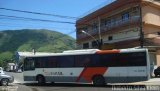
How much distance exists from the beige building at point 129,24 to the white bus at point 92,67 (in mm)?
13296

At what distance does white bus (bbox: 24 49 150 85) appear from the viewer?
2372 cm

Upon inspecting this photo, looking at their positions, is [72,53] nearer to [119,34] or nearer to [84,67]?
[84,67]

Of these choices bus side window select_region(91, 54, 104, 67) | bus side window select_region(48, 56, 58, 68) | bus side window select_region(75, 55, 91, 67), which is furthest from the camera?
bus side window select_region(48, 56, 58, 68)

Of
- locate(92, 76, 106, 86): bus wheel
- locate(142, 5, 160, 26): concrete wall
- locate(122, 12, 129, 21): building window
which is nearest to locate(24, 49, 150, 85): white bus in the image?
locate(92, 76, 106, 86): bus wheel

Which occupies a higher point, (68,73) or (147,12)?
(147,12)

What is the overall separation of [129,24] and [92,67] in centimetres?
1982

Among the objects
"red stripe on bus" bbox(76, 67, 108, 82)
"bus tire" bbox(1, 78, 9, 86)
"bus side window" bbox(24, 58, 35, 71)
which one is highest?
"bus side window" bbox(24, 58, 35, 71)

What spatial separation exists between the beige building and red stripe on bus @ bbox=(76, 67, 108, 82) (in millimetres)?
13503

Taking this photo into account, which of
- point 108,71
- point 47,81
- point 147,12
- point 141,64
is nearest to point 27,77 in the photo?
point 47,81

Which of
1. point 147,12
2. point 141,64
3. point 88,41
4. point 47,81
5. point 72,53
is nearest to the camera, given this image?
point 141,64

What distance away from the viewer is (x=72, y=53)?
2697cm

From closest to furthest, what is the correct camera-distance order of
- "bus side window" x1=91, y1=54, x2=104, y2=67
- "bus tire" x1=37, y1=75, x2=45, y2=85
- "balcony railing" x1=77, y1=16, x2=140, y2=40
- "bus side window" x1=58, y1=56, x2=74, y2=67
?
"bus side window" x1=91, y1=54, x2=104, y2=67
"bus side window" x1=58, y1=56, x2=74, y2=67
"bus tire" x1=37, y1=75, x2=45, y2=85
"balcony railing" x1=77, y1=16, x2=140, y2=40

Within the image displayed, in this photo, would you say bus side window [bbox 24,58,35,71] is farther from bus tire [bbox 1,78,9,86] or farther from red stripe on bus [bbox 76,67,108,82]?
red stripe on bus [bbox 76,67,108,82]

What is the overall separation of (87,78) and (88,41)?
104ft
